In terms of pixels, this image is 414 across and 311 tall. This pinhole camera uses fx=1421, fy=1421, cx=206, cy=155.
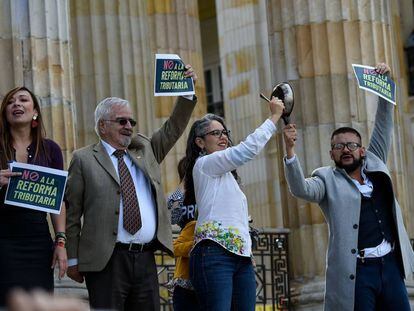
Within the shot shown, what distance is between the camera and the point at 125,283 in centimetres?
977

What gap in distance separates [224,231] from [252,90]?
45.2 feet

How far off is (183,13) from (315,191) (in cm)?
1056

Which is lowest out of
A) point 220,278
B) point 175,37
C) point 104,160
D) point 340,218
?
point 220,278

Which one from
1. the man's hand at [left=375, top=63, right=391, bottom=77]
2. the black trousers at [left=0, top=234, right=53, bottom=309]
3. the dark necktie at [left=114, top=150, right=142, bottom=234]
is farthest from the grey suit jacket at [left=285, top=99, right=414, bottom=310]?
the black trousers at [left=0, top=234, right=53, bottom=309]

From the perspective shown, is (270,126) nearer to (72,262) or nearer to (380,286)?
(380,286)

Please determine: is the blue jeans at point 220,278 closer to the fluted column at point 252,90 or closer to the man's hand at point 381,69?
the man's hand at point 381,69

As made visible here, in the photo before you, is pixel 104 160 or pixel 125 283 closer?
pixel 125 283

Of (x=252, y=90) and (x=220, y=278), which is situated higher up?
(x=252, y=90)

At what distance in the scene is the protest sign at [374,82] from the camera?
11.1 m

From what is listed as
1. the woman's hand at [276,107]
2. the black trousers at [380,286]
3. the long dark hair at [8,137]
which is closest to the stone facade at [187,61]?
the long dark hair at [8,137]

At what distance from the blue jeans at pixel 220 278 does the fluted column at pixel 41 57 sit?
2881 mm

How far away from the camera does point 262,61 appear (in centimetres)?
2356

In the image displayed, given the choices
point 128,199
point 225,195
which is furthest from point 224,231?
point 128,199

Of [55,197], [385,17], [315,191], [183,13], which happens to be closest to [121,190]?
→ [55,197]
